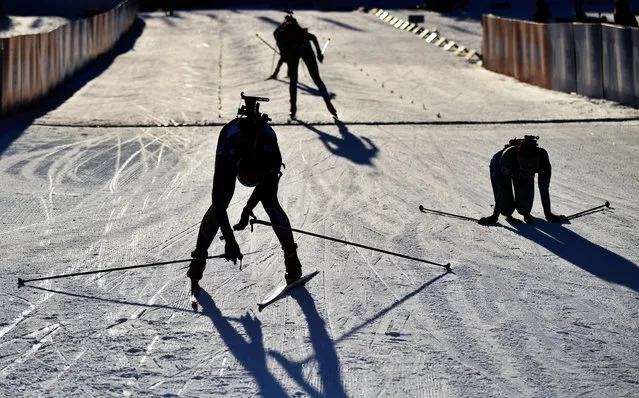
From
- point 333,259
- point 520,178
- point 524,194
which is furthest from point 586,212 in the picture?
point 333,259

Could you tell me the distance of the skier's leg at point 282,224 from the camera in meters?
8.88

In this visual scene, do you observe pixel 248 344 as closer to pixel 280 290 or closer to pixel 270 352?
pixel 270 352

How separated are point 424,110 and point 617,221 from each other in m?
8.69

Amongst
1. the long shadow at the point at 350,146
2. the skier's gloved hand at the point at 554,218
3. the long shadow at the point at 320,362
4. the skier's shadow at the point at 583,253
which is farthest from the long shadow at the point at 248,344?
the long shadow at the point at 350,146

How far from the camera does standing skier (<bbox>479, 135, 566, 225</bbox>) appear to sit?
11.0 metres

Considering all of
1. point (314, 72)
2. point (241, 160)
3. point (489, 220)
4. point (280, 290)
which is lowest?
point (280, 290)

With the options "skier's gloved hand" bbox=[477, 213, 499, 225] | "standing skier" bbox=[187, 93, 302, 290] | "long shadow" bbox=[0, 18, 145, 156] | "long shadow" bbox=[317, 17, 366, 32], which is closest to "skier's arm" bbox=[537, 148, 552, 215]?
"skier's gloved hand" bbox=[477, 213, 499, 225]

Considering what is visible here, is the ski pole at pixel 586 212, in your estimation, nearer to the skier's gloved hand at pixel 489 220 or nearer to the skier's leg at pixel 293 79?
the skier's gloved hand at pixel 489 220

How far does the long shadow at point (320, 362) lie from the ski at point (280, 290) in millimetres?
274

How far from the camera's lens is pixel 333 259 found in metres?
10.4

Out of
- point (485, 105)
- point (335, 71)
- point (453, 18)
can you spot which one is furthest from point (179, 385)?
point (453, 18)

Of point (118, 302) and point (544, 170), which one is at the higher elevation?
point (544, 170)

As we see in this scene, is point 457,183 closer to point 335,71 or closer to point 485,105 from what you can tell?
point 485,105

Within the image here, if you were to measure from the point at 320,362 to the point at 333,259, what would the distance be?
2850mm
